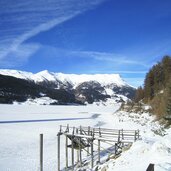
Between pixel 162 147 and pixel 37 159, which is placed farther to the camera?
pixel 37 159

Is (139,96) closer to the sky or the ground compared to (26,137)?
closer to the sky

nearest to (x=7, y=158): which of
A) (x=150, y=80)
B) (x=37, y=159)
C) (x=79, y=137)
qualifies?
(x=37, y=159)

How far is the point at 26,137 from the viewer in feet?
141

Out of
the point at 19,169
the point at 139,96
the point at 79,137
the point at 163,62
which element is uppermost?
the point at 163,62

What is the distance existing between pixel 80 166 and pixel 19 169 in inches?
207

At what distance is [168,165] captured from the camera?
1095 cm

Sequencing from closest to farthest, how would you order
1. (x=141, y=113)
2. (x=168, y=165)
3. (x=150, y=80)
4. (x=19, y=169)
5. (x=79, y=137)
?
(x=168, y=165) < (x=19, y=169) < (x=79, y=137) < (x=141, y=113) < (x=150, y=80)

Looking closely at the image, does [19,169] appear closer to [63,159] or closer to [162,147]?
[63,159]

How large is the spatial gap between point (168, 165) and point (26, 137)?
34224 mm

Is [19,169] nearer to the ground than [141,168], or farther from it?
nearer to the ground

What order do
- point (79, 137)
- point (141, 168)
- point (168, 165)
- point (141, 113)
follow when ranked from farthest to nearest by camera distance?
point (141, 113) < point (79, 137) < point (141, 168) < point (168, 165)

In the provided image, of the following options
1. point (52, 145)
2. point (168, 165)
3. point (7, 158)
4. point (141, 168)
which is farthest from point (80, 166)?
point (168, 165)

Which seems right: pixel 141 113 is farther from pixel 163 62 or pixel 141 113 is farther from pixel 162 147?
pixel 162 147

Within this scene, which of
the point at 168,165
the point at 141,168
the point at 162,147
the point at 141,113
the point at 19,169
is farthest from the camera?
the point at 141,113
